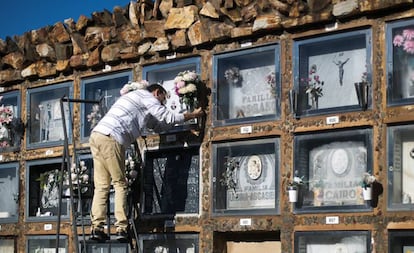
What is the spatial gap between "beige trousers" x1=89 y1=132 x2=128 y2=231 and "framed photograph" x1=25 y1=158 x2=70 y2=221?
49.0 inches

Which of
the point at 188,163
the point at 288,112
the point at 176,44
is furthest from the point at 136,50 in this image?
the point at 288,112

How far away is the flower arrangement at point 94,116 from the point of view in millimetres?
7945

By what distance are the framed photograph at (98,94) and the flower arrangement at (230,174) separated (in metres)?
1.32

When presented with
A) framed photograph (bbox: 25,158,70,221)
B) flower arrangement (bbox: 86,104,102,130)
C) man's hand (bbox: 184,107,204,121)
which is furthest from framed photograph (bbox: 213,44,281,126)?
framed photograph (bbox: 25,158,70,221)

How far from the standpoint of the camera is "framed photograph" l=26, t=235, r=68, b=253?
808cm

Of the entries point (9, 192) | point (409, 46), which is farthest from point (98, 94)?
point (409, 46)

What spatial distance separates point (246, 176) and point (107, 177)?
3.51 ft

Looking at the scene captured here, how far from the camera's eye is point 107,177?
698 centimetres

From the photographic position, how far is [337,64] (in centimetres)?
645

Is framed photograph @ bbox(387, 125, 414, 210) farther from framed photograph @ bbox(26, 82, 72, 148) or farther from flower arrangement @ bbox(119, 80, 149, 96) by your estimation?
framed photograph @ bbox(26, 82, 72, 148)

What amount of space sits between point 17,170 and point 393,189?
3.92m

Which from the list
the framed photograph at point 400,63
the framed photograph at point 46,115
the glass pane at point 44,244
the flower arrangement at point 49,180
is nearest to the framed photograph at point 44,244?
the glass pane at point 44,244

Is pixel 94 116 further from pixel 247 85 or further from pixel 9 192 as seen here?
pixel 247 85

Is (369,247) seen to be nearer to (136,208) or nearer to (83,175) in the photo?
(136,208)
